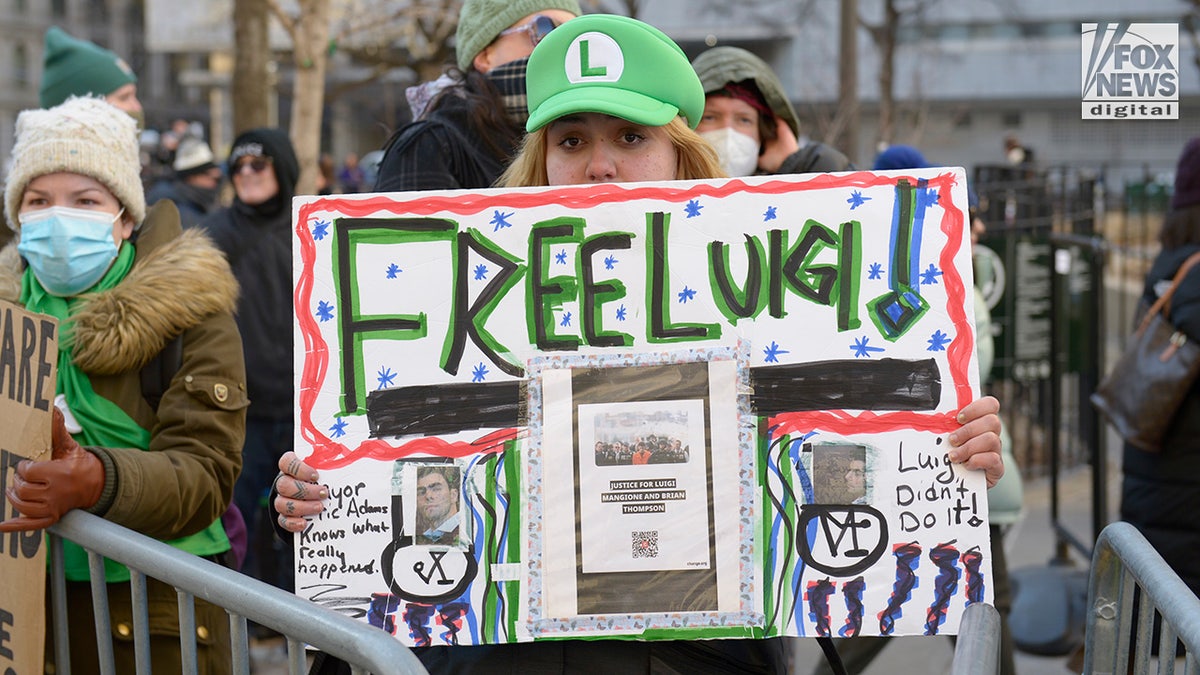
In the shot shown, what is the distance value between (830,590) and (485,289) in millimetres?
803

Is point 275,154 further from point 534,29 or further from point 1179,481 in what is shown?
point 1179,481

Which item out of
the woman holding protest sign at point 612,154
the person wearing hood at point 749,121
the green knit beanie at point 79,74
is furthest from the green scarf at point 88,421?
the green knit beanie at point 79,74

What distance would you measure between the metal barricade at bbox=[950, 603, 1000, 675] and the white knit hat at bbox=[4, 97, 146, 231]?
7.07ft

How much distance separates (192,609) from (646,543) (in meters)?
0.85

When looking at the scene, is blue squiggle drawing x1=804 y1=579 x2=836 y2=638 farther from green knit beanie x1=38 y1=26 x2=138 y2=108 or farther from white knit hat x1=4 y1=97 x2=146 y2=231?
green knit beanie x1=38 y1=26 x2=138 y2=108

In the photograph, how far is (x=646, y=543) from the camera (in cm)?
235

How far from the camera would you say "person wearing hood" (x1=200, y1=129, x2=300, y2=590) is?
619 cm

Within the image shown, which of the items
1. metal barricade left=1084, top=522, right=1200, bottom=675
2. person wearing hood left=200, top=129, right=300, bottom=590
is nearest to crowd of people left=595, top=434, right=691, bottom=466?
metal barricade left=1084, top=522, right=1200, bottom=675

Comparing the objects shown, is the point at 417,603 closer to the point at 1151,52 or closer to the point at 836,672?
the point at 836,672

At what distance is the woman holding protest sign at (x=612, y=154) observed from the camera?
7.95 ft

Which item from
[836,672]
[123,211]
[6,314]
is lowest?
[836,672]

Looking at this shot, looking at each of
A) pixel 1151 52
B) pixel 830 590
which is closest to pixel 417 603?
pixel 830 590

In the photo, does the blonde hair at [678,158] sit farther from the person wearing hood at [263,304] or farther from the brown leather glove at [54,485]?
the person wearing hood at [263,304]

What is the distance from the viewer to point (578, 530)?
237 centimetres
